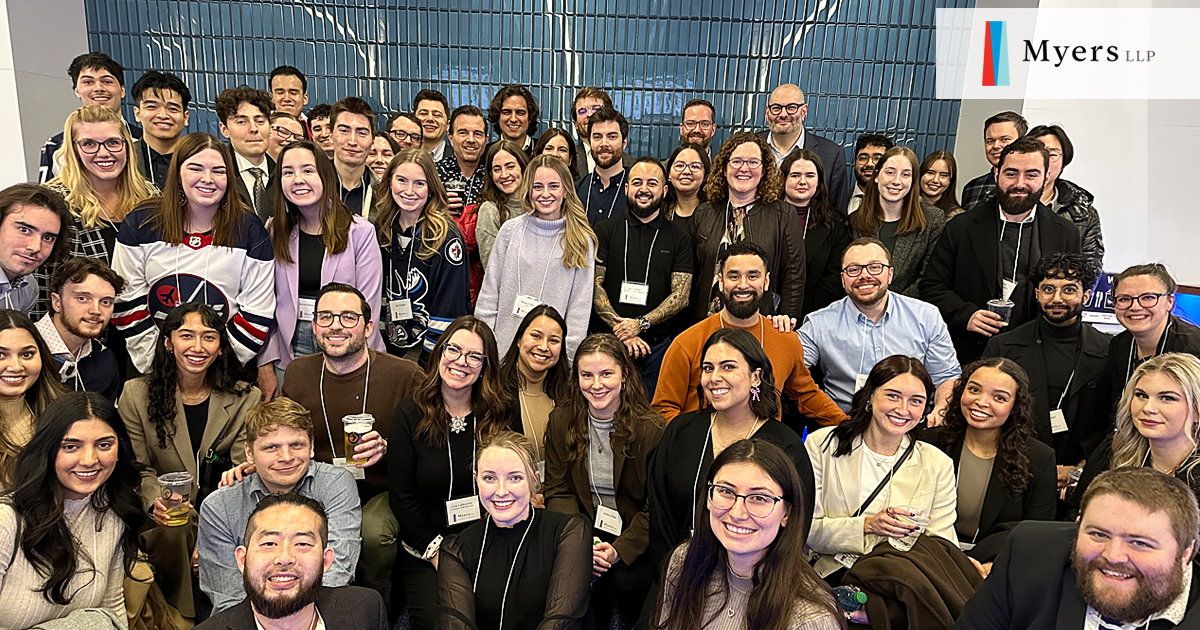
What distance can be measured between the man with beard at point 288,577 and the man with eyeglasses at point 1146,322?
10.4 feet

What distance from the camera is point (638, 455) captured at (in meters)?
3.19

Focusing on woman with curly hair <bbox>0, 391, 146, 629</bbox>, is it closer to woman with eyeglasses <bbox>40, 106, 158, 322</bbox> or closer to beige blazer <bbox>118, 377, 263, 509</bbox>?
beige blazer <bbox>118, 377, 263, 509</bbox>

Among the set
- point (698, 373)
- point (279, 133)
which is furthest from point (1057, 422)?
point (279, 133)

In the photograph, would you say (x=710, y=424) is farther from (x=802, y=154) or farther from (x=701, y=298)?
(x=802, y=154)

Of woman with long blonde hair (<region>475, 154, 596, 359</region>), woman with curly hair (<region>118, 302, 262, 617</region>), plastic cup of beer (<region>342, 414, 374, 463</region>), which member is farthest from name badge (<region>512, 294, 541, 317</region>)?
woman with curly hair (<region>118, 302, 262, 617</region>)

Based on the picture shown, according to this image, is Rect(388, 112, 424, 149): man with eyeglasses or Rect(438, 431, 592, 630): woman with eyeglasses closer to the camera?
Rect(438, 431, 592, 630): woman with eyeglasses

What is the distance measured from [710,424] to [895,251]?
70.8 inches

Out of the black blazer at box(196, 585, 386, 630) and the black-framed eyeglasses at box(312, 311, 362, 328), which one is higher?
the black-framed eyeglasses at box(312, 311, 362, 328)

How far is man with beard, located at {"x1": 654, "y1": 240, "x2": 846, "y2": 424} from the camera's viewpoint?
3418mm

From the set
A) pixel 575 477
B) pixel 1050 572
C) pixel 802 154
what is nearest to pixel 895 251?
pixel 802 154

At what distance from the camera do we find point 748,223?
4.00 metres

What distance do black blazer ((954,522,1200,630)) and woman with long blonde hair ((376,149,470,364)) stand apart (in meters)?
2.53

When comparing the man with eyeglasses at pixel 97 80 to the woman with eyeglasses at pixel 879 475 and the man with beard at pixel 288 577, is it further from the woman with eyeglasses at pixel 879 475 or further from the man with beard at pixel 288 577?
the woman with eyeglasses at pixel 879 475

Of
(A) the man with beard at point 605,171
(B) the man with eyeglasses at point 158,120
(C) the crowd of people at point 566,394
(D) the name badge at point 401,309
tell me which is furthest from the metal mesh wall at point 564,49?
(D) the name badge at point 401,309
